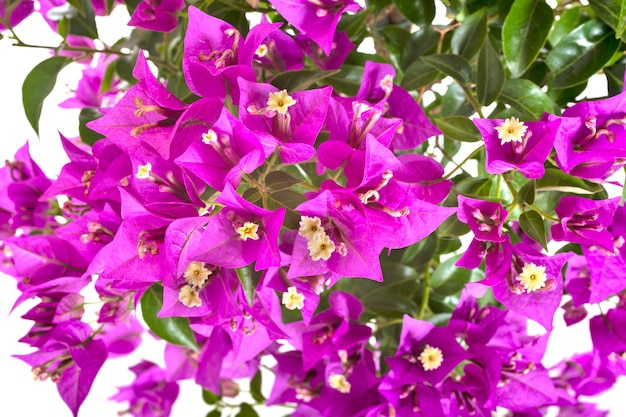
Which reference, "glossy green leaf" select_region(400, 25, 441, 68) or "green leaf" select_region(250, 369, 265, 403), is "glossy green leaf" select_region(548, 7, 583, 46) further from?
"green leaf" select_region(250, 369, 265, 403)

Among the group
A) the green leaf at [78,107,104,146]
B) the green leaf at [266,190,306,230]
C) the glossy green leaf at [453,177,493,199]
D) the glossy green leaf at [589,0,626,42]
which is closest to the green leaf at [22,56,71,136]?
the green leaf at [78,107,104,146]

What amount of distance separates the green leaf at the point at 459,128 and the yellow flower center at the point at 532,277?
129 mm

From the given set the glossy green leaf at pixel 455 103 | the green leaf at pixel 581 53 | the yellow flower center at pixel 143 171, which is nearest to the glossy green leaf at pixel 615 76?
the green leaf at pixel 581 53

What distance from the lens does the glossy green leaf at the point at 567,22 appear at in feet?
2.80

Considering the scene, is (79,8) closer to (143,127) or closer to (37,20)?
(143,127)

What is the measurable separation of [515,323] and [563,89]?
0.25m

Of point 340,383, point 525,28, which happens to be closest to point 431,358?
point 340,383

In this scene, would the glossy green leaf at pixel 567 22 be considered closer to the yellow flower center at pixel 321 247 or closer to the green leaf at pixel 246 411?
the yellow flower center at pixel 321 247

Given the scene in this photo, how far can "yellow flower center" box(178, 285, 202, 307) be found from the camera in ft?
2.26

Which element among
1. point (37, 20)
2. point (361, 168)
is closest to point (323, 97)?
point (361, 168)

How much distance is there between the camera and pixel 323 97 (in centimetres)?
63

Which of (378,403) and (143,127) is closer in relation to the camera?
(143,127)

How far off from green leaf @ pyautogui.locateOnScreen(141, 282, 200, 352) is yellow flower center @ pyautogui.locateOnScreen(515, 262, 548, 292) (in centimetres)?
36

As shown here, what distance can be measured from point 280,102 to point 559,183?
0.26m
